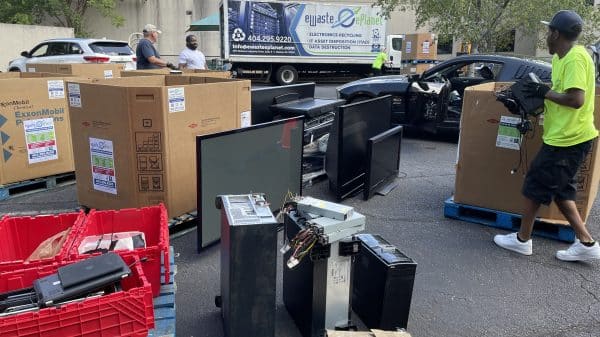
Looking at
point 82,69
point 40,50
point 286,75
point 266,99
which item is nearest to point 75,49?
point 40,50

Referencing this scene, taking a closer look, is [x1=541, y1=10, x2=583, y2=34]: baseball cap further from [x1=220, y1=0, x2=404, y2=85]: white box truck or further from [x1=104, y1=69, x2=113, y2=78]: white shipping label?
[x1=220, y1=0, x2=404, y2=85]: white box truck

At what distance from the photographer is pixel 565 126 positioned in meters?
3.76

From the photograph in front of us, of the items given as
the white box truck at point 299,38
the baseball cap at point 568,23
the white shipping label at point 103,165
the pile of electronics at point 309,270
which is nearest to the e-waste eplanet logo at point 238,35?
the white box truck at point 299,38

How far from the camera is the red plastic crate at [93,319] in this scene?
1.98 m

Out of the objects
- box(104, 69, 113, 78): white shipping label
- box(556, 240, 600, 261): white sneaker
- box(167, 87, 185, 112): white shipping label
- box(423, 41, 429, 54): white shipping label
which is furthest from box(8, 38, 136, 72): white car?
box(556, 240, 600, 261): white sneaker

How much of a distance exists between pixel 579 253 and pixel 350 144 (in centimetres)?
249

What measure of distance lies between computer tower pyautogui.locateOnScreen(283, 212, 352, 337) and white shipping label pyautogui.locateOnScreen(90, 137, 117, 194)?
6.98 feet

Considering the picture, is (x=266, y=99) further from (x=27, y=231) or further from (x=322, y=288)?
(x=322, y=288)

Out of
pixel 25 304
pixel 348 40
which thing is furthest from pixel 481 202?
pixel 348 40

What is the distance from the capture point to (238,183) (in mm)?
4191

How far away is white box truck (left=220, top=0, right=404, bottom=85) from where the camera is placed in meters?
18.3

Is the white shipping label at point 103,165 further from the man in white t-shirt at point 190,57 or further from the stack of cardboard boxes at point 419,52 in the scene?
the stack of cardboard boxes at point 419,52

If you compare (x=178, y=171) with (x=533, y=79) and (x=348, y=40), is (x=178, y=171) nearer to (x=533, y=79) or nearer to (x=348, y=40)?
(x=533, y=79)

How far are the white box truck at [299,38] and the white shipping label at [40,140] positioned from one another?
43.7 feet
